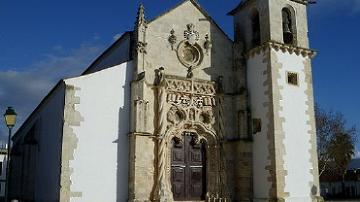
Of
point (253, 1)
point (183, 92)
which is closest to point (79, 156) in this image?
point (183, 92)

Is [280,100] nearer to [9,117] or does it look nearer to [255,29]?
[255,29]

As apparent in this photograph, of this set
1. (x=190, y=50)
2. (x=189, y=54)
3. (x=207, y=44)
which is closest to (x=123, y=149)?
(x=189, y=54)

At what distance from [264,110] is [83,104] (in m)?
8.27

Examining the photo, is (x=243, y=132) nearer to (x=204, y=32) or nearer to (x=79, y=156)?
(x=204, y=32)

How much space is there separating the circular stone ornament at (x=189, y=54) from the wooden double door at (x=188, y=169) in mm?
3450

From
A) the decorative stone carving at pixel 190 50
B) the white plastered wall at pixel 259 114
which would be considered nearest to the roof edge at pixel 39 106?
the decorative stone carving at pixel 190 50

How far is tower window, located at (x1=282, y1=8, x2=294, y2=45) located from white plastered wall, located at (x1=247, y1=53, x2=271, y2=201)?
6.98 feet

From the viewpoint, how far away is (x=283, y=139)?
18.8 m

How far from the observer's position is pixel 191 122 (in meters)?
19.2

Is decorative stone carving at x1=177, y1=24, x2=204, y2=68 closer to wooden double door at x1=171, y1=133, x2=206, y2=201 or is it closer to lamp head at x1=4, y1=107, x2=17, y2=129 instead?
wooden double door at x1=171, y1=133, x2=206, y2=201

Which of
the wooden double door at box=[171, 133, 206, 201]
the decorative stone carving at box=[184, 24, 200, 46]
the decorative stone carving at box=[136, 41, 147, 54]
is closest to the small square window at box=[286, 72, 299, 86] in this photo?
the decorative stone carving at box=[184, 24, 200, 46]

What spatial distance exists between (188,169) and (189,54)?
5.53 meters

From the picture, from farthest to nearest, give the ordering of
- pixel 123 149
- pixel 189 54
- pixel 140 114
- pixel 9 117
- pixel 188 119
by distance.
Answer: pixel 189 54 → pixel 188 119 → pixel 140 114 → pixel 123 149 → pixel 9 117

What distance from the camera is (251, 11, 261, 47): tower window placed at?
21.5m
